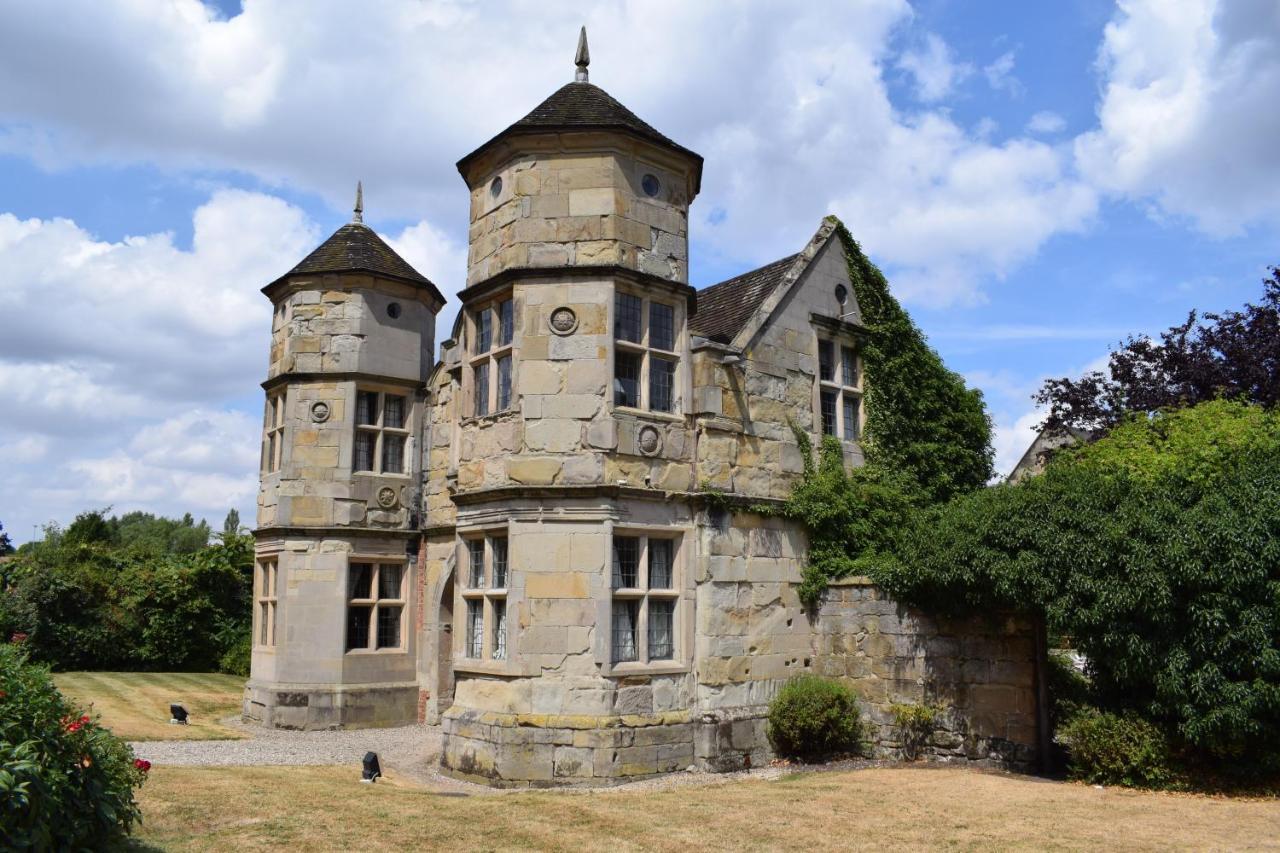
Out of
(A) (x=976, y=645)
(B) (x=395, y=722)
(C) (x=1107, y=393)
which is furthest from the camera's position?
(C) (x=1107, y=393)

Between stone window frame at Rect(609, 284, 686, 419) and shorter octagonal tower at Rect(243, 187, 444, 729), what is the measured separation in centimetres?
803

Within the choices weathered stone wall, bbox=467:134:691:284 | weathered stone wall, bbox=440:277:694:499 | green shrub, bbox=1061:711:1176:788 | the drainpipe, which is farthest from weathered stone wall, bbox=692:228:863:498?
green shrub, bbox=1061:711:1176:788

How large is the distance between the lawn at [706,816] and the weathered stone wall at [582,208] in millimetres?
7083

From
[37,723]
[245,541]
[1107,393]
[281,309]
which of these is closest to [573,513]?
[37,723]

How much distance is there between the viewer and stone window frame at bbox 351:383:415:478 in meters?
19.8

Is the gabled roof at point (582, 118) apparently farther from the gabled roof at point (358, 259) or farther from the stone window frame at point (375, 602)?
the stone window frame at point (375, 602)

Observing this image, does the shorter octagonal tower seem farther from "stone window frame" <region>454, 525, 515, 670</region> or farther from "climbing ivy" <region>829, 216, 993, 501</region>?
"climbing ivy" <region>829, 216, 993, 501</region>

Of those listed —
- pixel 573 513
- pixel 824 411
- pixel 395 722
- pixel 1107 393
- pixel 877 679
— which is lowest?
pixel 395 722

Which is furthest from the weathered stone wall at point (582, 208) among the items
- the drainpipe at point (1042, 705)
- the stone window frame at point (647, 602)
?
the drainpipe at point (1042, 705)

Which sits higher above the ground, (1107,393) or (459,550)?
(1107,393)

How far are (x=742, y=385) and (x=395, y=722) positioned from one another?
10.1 metres

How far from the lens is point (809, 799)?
1092cm

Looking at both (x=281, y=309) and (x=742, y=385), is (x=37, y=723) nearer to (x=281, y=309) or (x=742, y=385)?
(x=742, y=385)

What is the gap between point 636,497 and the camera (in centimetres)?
1315
